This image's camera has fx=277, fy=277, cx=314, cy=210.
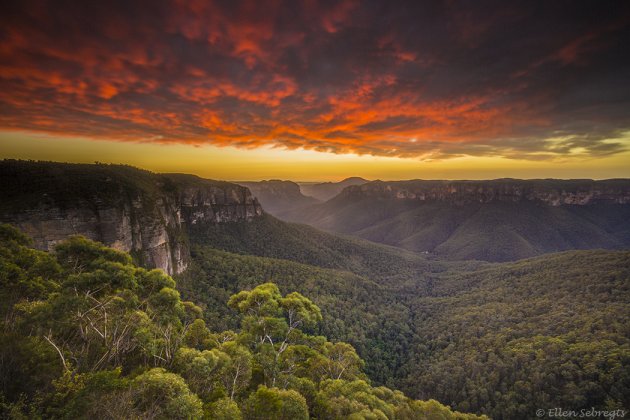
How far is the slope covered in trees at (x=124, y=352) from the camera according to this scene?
36.2 ft

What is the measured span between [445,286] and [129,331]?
109 metres

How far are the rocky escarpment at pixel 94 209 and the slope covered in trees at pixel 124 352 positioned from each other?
33160 mm

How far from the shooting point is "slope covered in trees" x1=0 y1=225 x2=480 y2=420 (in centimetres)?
1105

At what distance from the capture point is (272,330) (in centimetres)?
1931

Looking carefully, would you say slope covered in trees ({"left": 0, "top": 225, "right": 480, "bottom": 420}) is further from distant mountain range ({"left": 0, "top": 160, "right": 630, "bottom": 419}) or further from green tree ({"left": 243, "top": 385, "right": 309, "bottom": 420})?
distant mountain range ({"left": 0, "top": 160, "right": 630, "bottom": 419})

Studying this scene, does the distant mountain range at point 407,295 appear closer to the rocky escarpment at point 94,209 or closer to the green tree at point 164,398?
the rocky escarpment at point 94,209

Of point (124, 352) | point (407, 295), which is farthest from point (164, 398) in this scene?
point (407, 295)

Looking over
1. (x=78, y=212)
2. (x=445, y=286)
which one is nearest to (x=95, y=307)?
(x=78, y=212)

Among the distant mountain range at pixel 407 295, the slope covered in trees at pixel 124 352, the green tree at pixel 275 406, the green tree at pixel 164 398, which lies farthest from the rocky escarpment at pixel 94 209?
the green tree at pixel 275 406

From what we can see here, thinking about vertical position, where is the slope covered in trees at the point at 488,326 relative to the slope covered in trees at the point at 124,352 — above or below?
below

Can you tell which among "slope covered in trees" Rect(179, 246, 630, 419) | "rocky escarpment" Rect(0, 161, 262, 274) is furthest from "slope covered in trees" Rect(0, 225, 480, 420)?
"slope covered in trees" Rect(179, 246, 630, 419)

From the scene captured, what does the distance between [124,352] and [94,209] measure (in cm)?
4634

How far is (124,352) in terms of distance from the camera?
15531mm

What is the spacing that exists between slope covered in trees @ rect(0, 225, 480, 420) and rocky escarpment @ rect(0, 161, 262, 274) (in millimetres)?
33160
